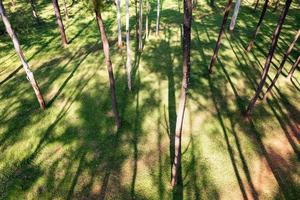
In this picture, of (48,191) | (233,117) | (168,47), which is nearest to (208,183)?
(233,117)

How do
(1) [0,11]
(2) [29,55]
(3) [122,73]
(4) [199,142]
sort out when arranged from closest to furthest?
(1) [0,11]
(4) [199,142]
(3) [122,73]
(2) [29,55]

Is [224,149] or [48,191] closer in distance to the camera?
[48,191]

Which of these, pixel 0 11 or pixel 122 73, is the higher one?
pixel 0 11

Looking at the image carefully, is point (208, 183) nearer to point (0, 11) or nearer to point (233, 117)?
point (233, 117)

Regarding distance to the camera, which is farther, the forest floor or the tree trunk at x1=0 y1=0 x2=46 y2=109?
the tree trunk at x1=0 y1=0 x2=46 y2=109

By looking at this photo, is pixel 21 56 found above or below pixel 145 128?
above

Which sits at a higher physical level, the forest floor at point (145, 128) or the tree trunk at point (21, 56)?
the tree trunk at point (21, 56)

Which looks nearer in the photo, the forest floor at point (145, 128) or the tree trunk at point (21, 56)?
the forest floor at point (145, 128)

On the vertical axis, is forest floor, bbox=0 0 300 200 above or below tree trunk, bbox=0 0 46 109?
below
